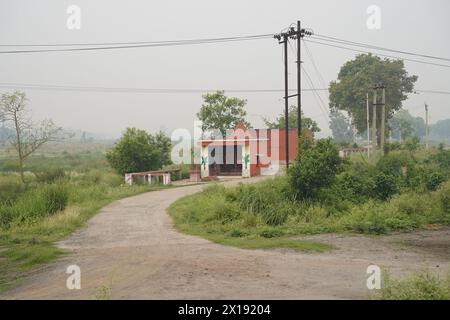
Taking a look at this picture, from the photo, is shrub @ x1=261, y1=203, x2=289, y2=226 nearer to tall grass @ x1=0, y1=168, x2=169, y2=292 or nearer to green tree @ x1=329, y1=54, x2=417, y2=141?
tall grass @ x1=0, y1=168, x2=169, y2=292

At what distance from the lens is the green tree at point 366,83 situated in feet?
171

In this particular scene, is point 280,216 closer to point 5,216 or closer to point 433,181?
point 433,181

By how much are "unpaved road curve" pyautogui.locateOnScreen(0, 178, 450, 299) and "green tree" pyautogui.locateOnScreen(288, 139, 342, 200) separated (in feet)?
16.7

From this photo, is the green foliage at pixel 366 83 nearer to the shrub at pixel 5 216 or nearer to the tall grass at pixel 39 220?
the tall grass at pixel 39 220

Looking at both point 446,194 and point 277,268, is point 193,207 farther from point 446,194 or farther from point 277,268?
point 446,194

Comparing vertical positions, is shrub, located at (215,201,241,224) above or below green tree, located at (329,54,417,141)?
below

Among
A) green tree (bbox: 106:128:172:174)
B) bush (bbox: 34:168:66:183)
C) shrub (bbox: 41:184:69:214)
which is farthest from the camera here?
green tree (bbox: 106:128:172:174)

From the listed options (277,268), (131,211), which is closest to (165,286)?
(277,268)

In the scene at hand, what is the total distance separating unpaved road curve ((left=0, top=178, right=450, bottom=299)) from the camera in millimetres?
6988

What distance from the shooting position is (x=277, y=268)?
8547mm

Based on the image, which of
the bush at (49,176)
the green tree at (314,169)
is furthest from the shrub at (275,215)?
the bush at (49,176)

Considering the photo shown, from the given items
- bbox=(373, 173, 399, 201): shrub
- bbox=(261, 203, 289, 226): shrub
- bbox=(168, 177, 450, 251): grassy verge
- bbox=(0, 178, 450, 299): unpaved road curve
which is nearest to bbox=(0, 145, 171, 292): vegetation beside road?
bbox=(0, 178, 450, 299): unpaved road curve

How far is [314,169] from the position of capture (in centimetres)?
1753
